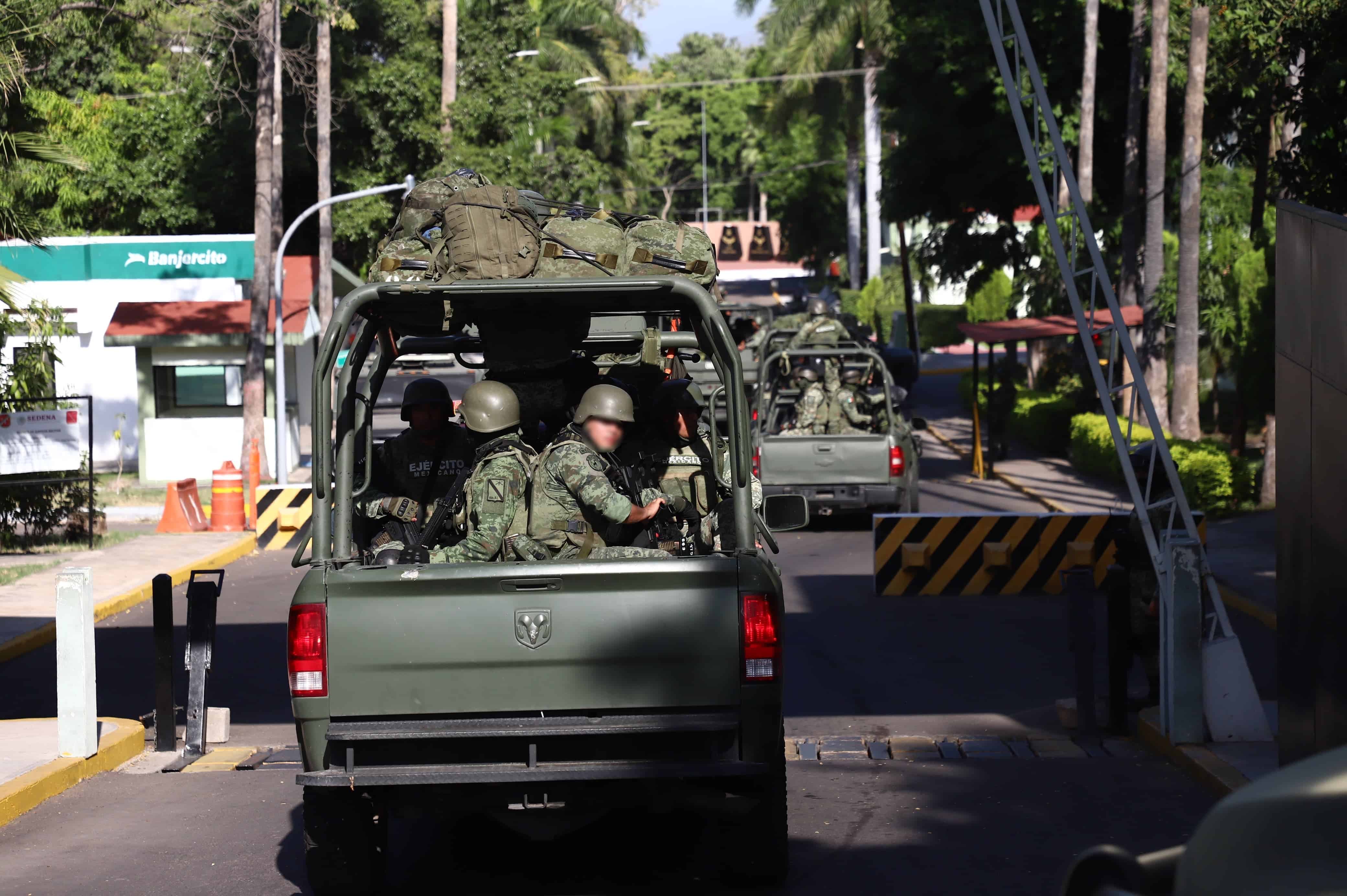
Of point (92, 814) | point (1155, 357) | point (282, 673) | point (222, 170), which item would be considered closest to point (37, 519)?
point (282, 673)

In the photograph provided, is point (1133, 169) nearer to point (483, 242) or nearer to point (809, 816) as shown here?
point (809, 816)

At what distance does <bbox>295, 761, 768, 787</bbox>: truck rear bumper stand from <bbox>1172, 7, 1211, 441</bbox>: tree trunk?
16.0 metres

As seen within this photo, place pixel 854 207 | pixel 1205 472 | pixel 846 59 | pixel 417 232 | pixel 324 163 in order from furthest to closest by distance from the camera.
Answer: pixel 854 207 < pixel 846 59 < pixel 324 163 < pixel 1205 472 < pixel 417 232

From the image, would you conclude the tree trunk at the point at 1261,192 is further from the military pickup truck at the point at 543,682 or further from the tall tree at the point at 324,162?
the military pickup truck at the point at 543,682

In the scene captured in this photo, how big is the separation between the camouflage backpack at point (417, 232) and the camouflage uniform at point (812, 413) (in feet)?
36.0

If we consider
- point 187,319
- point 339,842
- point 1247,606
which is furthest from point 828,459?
point 187,319

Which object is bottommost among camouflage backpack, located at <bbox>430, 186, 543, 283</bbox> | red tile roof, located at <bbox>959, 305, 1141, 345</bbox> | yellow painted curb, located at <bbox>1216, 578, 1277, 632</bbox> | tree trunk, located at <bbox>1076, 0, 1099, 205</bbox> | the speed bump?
yellow painted curb, located at <bbox>1216, 578, 1277, 632</bbox>

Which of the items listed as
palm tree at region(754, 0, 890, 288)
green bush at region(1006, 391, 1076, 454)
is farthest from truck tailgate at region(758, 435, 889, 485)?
palm tree at region(754, 0, 890, 288)

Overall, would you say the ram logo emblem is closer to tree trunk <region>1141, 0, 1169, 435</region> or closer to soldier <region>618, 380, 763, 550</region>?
soldier <region>618, 380, 763, 550</region>

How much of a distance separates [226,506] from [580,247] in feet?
43.9

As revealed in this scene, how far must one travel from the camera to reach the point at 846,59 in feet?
182

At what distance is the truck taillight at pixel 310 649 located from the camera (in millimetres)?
5473

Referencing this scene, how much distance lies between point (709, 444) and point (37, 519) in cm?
1264

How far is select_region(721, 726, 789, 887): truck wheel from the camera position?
579 cm
